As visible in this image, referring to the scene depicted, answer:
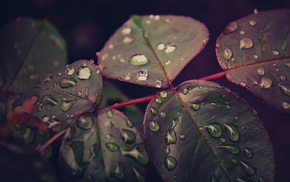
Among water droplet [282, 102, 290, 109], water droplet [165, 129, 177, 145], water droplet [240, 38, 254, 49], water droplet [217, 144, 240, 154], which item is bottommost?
water droplet [217, 144, 240, 154]

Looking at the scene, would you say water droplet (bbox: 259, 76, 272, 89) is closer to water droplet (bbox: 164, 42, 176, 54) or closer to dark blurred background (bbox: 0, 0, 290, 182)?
water droplet (bbox: 164, 42, 176, 54)

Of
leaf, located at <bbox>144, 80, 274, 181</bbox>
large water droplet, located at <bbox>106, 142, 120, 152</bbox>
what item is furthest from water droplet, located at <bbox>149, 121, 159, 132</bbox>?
large water droplet, located at <bbox>106, 142, 120, 152</bbox>

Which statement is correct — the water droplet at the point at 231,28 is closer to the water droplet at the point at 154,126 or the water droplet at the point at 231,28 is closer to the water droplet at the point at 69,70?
the water droplet at the point at 154,126

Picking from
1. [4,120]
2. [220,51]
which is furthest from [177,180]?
[4,120]

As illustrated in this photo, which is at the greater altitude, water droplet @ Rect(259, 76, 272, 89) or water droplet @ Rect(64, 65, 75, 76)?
water droplet @ Rect(64, 65, 75, 76)

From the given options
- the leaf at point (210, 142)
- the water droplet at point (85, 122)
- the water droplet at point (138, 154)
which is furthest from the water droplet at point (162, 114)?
the water droplet at point (85, 122)

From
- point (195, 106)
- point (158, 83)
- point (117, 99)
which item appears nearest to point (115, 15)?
point (117, 99)

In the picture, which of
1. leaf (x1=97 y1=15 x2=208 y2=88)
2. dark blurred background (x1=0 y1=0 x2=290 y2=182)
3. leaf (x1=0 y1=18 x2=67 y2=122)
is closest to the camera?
leaf (x1=97 y1=15 x2=208 y2=88)
